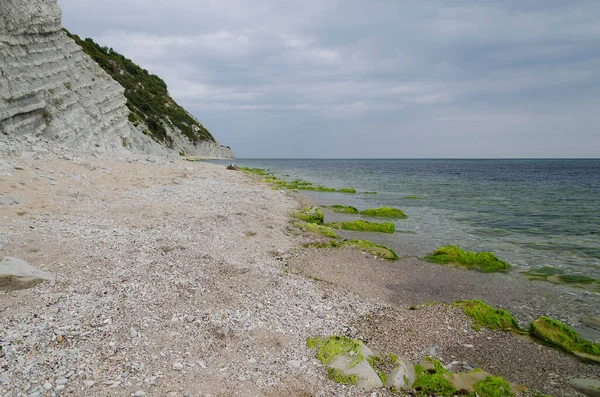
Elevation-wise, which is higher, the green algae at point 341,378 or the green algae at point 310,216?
the green algae at point 310,216

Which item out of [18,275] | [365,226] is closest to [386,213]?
[365,226]

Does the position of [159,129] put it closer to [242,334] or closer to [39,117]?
[39,117]

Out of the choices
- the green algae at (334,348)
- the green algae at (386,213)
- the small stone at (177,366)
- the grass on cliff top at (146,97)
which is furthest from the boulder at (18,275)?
the grass on cliff top at (146,97)

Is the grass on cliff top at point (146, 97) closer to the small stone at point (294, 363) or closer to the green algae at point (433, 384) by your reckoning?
the small stone at point (294, 363)

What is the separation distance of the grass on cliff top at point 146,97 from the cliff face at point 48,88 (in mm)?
31453

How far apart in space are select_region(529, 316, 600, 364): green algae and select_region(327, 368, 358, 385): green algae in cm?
488

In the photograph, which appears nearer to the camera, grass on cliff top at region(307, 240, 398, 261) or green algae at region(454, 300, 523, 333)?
green algae at region(454, 300, 523, 333)

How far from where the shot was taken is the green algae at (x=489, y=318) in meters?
8.06

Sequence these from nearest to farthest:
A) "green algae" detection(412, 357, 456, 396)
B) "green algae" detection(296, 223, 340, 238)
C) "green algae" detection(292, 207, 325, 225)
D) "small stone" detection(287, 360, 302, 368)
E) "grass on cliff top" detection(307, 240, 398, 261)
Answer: "green algae" detection(412, 357, 456, 396), "small stone" detection(287, 360, 302, 368), "grass on cliff top" detection(307, 240, 398, 261), "green algae" detection(296, 223, 340, 238), "green algae" detection(292, 207, 325, 225)

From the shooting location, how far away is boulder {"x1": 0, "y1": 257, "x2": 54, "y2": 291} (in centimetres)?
698

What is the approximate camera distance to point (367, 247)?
14039 mm

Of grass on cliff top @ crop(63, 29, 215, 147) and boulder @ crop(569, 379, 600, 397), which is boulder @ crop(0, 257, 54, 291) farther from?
Answer: grass on cliff top @ crop(63, 29, 215, 147)

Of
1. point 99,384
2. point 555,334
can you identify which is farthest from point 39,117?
point 555,334

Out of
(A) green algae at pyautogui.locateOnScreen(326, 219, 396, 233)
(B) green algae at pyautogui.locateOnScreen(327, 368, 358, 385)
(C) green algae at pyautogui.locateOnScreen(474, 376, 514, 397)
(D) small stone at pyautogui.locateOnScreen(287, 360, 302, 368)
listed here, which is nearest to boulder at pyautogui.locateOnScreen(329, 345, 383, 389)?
(B) green algae at pyautogui.locateOnScreen(327, 368, 358, 385)
